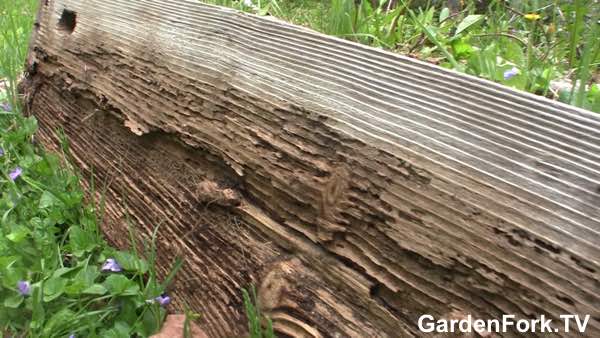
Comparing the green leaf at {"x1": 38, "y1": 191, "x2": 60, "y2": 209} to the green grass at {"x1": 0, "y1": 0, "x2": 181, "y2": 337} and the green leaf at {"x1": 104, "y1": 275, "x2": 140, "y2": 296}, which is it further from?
the green leaf at {"x1": 104, "y1": 275, "x2": 140, "y2": 296}

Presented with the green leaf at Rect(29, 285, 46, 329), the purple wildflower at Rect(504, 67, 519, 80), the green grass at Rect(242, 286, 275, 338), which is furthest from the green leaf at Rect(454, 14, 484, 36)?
the green leaf at Rect(29, 285, 46, 329)

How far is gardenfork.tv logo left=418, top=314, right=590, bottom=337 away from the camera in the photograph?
773 millimetres

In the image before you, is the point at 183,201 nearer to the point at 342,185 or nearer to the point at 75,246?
the point at 75,246

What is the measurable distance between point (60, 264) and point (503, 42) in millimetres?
1510

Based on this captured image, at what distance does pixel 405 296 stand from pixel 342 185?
0.80 feet

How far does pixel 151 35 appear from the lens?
166 cm

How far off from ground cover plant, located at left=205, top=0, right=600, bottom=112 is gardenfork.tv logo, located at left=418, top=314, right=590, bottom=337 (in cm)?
48

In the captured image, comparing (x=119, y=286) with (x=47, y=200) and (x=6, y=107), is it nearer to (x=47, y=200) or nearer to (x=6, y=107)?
(x=47, y=200)

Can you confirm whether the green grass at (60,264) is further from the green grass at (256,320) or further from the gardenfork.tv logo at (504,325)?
the gardenfork.tv logo at (504,325)

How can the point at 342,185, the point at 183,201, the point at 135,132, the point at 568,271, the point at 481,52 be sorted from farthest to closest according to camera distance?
the point at 135,132 → the point at 183,201 → the point at 481,52 → the point at 342,185 → the point at 568,271

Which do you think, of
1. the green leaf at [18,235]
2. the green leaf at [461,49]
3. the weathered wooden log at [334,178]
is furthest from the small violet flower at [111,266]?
the green leaf at [461,49]

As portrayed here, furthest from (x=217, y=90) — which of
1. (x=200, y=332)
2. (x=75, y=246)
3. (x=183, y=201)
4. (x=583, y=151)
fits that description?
(x=583, y=151)

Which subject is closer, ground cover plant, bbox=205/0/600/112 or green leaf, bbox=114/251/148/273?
ground cover plant, bbox=205/0/600/112

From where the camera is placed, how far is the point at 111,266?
157cm
